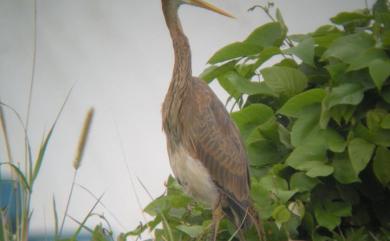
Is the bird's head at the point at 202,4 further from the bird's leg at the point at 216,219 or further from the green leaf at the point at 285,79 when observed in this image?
the bird's leg at the point at 216,219

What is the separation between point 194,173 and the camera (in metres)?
2.21

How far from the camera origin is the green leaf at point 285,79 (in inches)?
92.7

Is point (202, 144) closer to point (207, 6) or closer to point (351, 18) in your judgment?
point (207, 6)

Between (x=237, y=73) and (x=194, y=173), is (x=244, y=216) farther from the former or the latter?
(x=237, y=73)

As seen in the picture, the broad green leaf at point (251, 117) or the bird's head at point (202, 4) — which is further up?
the bird's head at point (202, 4)

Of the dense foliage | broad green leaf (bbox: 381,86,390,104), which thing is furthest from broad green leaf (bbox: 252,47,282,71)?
broad green leaf (bbox: 381,86,390,104)

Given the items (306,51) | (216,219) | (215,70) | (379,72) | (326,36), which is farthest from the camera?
(215,70)

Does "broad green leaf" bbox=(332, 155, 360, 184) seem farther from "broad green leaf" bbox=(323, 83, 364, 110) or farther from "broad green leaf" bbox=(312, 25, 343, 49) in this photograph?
"broad green leaf" bbox=(312, 25, 343, 49)

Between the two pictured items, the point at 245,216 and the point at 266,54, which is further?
the point at 266,54

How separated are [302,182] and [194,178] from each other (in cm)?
39

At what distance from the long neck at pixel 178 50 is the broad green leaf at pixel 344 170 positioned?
0.63 m

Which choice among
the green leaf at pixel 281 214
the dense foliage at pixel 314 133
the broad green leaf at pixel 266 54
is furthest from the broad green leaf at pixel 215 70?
the green leaf at pixel 281 214

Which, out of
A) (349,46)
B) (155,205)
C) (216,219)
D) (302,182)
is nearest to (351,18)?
(349,46)

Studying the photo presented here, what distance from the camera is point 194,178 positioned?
7.23 feet
